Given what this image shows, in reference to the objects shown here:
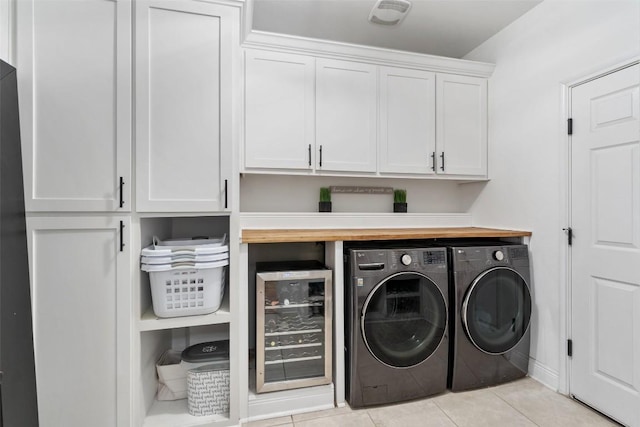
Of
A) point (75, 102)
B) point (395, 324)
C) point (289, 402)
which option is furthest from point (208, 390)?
point (75, 102)

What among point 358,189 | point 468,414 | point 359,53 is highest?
point 359,53

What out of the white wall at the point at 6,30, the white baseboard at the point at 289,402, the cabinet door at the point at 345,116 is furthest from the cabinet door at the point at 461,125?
the white wall at the point at 6,30

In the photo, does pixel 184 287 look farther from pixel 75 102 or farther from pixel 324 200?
pixel 324 200

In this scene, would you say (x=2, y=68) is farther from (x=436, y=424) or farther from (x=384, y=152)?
(x=436, y=424)

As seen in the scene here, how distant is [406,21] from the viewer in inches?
95.7

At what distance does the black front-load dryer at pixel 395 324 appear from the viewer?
6.16 ft

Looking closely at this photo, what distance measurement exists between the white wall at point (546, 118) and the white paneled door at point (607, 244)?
82mm

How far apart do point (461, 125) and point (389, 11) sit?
1.07 metres

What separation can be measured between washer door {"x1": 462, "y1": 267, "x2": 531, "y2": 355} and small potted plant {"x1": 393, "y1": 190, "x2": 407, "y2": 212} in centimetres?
94

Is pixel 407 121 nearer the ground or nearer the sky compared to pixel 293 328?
nearer the sky

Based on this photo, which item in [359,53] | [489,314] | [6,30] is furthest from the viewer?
[359,53]

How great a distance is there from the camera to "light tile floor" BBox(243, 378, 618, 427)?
69.8 inches

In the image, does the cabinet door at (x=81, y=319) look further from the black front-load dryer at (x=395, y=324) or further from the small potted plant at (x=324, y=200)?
the small potted plant at (x=324, y=200)

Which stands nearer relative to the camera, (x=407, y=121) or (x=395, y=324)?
(x=395, y=324)
